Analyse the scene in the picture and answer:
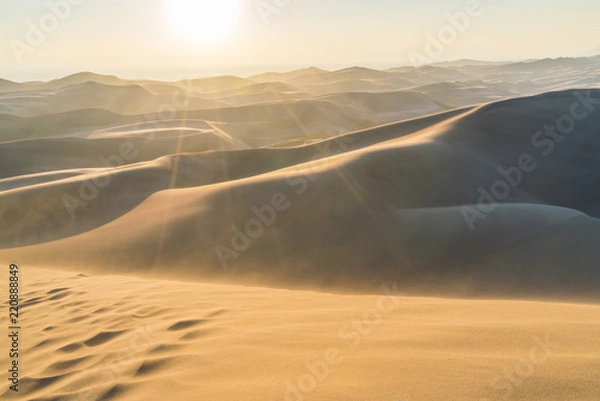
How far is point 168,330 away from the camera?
415cm

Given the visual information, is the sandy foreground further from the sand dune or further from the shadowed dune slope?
the shadowed dune slope

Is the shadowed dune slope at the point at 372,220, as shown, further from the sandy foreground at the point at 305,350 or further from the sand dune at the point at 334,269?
the sandy foreground at the point at 305,350

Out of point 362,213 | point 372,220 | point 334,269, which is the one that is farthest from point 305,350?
point 362,213

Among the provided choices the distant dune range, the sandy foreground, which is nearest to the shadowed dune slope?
the distant dune range

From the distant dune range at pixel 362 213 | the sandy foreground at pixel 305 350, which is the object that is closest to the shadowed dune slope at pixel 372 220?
the distant dune range at pixel 362 213

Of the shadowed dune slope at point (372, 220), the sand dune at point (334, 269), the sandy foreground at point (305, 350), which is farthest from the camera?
the shadowed dune slope at point (372, 220)

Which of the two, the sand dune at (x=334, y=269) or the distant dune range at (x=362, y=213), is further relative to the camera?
the distant dune range at (x=362, y=213)

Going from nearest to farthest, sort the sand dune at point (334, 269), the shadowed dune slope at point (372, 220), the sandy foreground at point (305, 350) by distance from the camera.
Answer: the sandy foreground at point (305, 350)
the sand dune at point (334, 269)
the shadowed dune slope at point (372, 220)

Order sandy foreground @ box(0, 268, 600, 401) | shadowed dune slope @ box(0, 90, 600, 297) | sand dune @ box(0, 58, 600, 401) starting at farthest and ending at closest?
shadowed dune slope @ box(0, 90, 600, 297), sand dune @ box(0, 58, 600, 401), sandy foreground @ box(0, 268, 600, 401)

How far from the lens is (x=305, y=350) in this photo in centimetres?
336

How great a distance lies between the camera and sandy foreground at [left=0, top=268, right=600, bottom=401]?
2.57 metres

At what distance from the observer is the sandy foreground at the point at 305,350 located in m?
2.57

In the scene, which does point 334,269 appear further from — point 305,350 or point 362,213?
point 305,350

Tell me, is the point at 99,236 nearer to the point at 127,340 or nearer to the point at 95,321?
the point at 95,321
